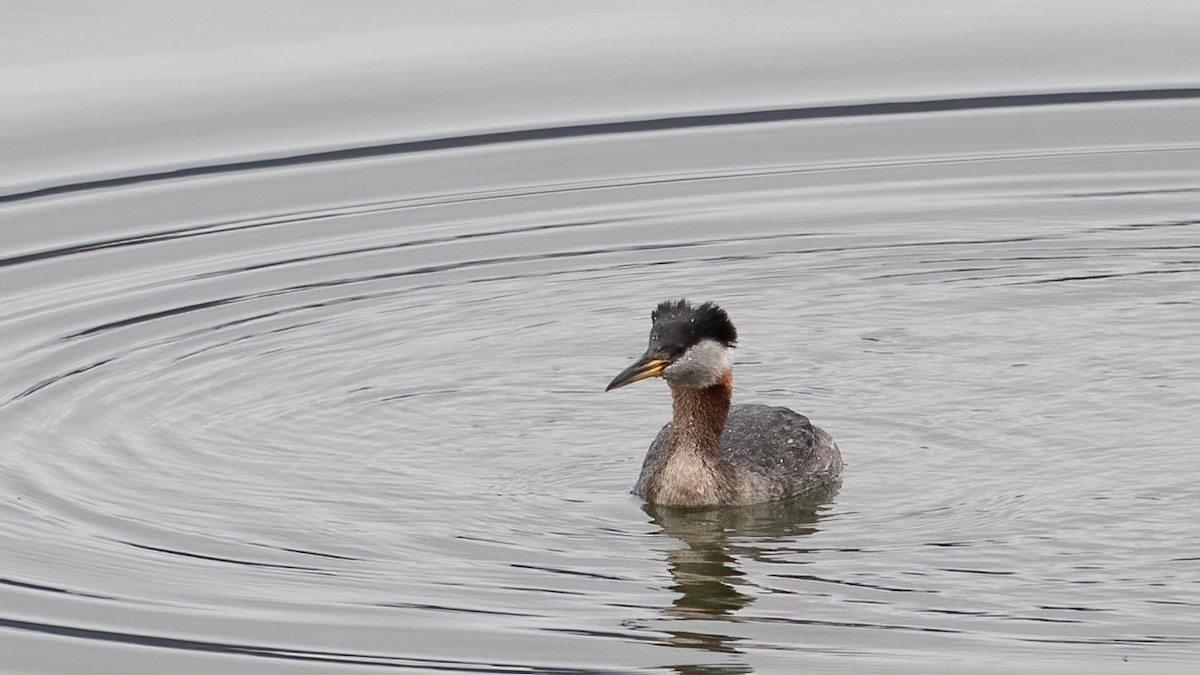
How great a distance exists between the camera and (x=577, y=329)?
2038 centimetres

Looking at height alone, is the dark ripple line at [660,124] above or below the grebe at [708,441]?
above

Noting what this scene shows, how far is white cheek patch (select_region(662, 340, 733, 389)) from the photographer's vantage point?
55.4 ft

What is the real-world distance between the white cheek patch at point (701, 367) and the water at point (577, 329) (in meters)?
0.90

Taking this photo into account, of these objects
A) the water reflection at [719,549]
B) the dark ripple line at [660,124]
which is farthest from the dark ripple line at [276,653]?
the dark ripple line at [660,124]

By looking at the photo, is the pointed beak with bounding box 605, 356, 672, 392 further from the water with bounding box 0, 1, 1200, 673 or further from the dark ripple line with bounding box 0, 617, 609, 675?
the dark ripple line with bounding box 0, 617, 609, 675

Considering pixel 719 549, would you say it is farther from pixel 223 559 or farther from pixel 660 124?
pixel 660 124

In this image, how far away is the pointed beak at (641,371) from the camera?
53.9 feet

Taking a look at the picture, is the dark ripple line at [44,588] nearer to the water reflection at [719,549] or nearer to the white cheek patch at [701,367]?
the water reflection at [719,549]

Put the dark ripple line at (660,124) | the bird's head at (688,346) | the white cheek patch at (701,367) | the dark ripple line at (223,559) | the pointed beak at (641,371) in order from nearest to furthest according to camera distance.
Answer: the dark ripple line at (223,559) < the pointed beak at (641,371) < the bird's head at (688,346) < the white cheek patch at (701,367) < the dark ripple line at (660,124)

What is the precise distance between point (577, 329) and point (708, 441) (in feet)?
11.3

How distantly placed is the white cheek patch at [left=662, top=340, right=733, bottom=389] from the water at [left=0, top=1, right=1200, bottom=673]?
90cm

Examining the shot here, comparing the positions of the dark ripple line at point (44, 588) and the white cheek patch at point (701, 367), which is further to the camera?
the white cheek patch at point (701, 367)

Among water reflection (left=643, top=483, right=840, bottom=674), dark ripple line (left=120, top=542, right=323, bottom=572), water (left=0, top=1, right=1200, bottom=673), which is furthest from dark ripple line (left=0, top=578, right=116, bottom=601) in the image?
water reflection (left=643, top=483, right=840, bottom=674)

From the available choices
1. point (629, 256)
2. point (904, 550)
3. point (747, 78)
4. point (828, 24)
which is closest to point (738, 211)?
point (629, 256)
